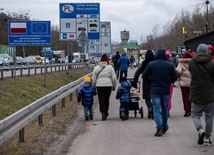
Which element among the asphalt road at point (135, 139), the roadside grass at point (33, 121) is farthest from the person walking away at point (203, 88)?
the roadside grass at point (33, 121)

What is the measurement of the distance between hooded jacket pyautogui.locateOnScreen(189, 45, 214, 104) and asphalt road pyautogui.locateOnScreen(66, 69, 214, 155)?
0.90 meters

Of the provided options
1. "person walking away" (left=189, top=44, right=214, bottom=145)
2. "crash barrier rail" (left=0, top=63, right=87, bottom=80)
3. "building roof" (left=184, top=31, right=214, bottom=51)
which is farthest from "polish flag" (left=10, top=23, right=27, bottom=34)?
"building roof" (left=184, top=31, right=214, bottom=51)

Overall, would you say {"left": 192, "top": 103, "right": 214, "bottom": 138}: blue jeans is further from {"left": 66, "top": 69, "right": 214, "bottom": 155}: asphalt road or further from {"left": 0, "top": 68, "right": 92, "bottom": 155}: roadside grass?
{"left": 0, "top": 68, "right": 92, "bottom": 155}: roadside grass

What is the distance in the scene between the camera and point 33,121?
43.5 feet

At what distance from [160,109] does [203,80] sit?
170cm

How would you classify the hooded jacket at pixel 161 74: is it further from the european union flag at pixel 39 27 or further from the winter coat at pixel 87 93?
the european union flag at pixel 39 27

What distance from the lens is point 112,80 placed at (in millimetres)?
13781

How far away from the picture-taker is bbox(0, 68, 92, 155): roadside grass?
9.41 meters

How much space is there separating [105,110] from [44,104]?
7.89 feet

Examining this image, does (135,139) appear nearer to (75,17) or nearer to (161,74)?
(161,74)

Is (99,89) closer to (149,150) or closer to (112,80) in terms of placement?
(112,80)

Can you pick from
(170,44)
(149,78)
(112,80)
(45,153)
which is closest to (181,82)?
(112,80)

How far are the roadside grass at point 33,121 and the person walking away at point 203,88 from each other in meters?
3.01

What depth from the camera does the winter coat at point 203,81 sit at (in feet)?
30.8
